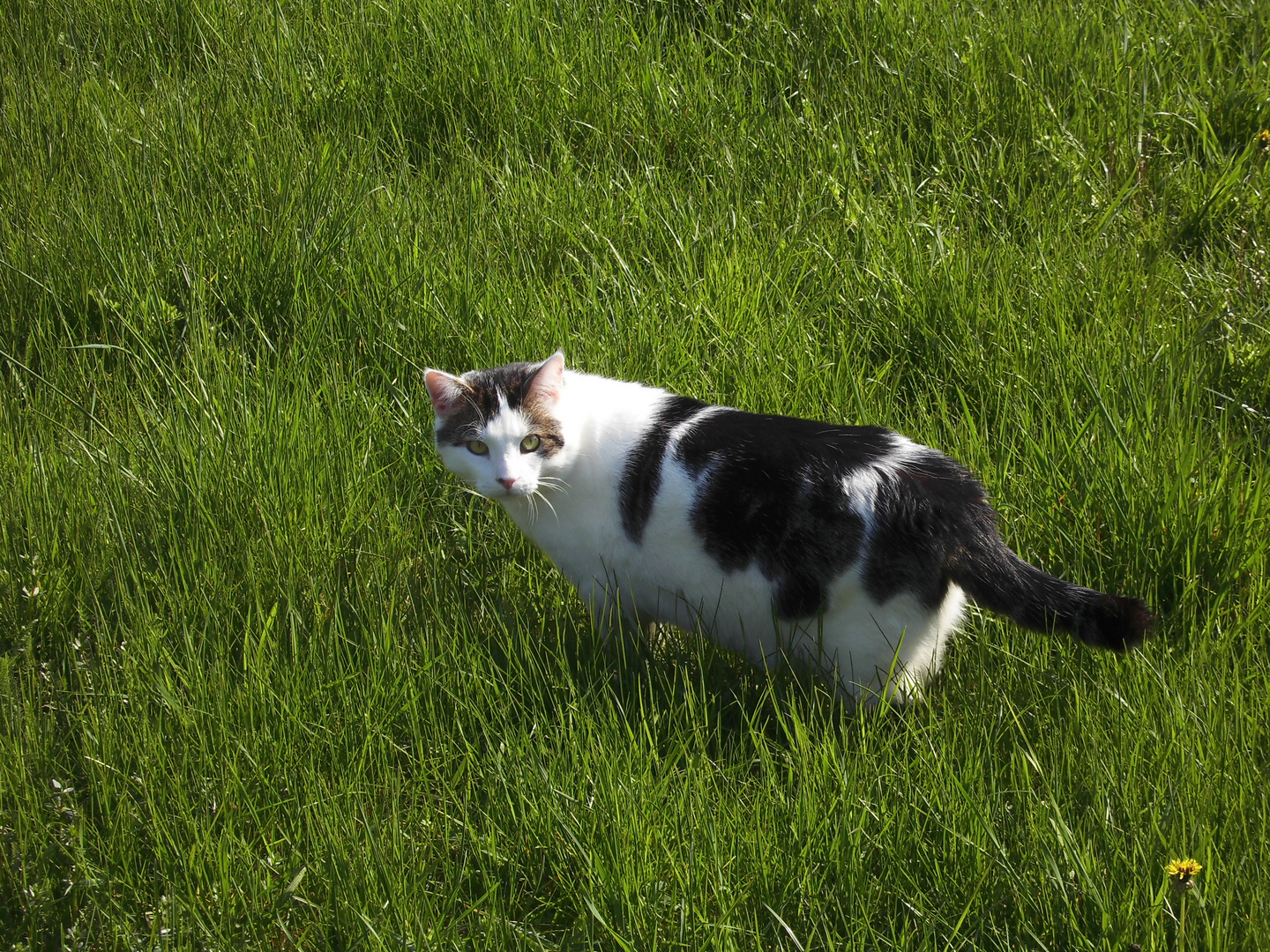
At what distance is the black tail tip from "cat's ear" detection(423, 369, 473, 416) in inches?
56.5

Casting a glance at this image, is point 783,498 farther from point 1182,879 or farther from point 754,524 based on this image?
point 1182,879

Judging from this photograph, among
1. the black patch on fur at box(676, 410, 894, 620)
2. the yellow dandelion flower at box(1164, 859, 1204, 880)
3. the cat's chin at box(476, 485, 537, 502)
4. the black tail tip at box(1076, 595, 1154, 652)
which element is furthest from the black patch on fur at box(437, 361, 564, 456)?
the yellow dandelion flower at box(1164, 859, 1204, 880)

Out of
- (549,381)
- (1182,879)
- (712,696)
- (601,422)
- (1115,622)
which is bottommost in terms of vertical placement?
(712,696)

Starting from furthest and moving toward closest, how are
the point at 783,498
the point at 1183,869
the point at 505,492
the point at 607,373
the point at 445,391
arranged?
the point at 607,373 → the point at 445,391 → the point at 505,492 → the point at 783,498 → the point at 1183,869

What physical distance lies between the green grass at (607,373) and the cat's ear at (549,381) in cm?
49

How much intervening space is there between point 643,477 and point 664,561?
8.0 inches

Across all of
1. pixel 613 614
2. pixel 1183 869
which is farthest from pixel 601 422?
pixel 1183 869

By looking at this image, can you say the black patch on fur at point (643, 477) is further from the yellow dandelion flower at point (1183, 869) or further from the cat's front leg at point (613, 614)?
the yellow dandelion flower at point (1183, 869)

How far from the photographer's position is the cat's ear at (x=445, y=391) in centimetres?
236

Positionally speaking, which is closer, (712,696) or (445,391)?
(712,696)

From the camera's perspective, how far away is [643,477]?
2.33 m

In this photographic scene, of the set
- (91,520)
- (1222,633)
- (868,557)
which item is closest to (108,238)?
(91,520)

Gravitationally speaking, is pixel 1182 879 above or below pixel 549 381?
below

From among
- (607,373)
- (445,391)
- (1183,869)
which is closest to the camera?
(1183,869)
